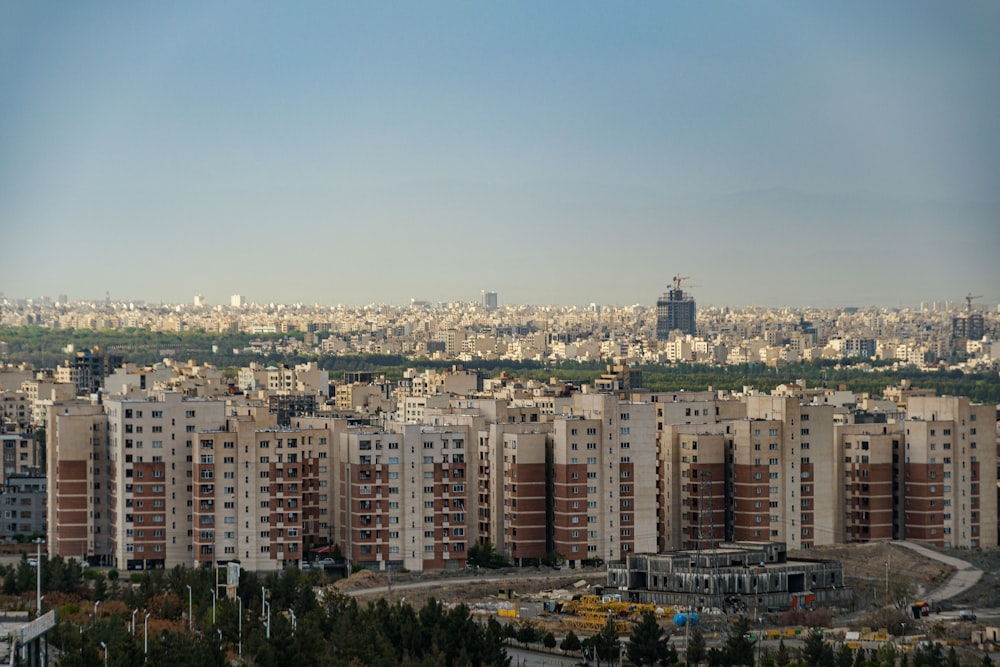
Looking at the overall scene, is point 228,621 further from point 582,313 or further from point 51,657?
point 582,313

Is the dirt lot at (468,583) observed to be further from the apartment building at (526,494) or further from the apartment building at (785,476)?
the apartment building at (785,476)

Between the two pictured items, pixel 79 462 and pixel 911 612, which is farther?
pixel 79 462

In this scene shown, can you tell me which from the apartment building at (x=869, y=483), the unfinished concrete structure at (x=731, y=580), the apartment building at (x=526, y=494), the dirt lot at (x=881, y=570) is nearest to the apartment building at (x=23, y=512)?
the apartment building at (x=526, y=494)

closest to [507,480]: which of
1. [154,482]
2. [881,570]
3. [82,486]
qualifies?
[154,482]

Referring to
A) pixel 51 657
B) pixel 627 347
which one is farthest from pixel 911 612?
pixel 627 347

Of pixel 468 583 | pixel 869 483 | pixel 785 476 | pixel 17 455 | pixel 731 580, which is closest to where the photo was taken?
pixel 731 580

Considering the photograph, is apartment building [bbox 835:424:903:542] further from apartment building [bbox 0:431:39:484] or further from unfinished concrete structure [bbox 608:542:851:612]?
apartment building [bbox 0:431:39:484]

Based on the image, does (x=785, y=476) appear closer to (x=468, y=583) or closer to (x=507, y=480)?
(x=507, y=480)
